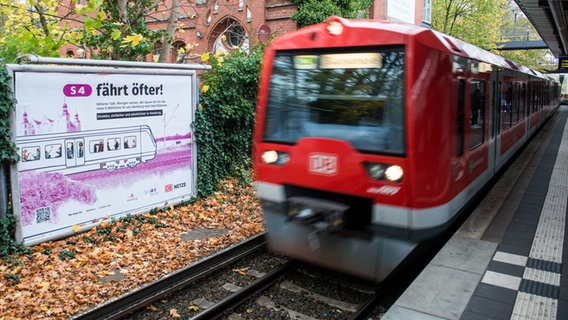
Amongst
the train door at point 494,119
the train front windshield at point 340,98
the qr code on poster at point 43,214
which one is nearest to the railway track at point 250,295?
the train front windshield at point 340,98

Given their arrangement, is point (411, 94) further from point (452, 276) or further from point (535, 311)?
point (535, 311)

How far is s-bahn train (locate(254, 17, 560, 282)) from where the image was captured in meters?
4.55

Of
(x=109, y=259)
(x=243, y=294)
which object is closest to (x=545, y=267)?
(x=243, y=294)

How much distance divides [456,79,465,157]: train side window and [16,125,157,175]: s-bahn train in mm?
5066

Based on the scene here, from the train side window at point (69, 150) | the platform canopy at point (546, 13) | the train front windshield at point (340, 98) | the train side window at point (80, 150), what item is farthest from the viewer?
the platform canopy at point (546, 13)

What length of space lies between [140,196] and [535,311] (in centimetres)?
Result: 603

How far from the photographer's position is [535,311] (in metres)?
4.21

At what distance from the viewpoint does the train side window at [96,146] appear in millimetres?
7062

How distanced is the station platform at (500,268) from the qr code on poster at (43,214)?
4846 millimetres

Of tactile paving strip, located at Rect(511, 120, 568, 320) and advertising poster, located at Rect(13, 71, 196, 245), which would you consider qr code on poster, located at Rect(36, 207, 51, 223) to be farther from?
tactile paving strip, located at Rect(511, 120, 568, 320)

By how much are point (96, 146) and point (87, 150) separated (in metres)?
0.17

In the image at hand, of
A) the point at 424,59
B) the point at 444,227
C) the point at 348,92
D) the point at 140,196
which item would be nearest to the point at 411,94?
the point at 424,59

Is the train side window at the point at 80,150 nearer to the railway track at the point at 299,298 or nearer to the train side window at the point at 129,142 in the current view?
the train side window at the point at 129,142

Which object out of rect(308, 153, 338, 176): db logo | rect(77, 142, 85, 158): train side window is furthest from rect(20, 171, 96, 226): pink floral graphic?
rect(308, 153, 338, 176): db logo
